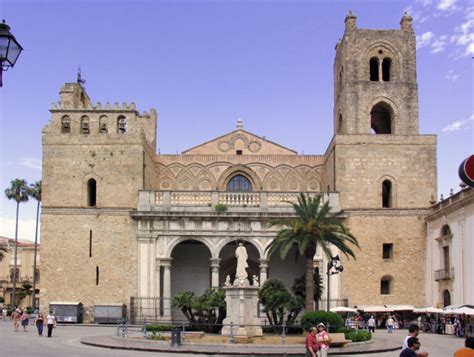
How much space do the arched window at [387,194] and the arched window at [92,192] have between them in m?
16.8

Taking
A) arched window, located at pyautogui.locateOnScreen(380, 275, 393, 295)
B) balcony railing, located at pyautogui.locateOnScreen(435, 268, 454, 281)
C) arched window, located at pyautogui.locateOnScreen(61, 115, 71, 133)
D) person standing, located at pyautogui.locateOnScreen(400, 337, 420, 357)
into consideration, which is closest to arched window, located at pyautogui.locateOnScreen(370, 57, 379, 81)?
arched window, located at pyautogui.locateOnScreen(380, 275, 393, 295)

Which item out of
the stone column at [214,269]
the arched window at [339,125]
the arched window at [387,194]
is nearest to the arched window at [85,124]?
the stone column at [214,269]

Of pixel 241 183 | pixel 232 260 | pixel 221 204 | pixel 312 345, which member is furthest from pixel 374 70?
pixel 312 345

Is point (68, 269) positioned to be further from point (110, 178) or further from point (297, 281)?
point (297, 281)

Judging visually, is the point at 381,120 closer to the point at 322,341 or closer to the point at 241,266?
the point at 241,266

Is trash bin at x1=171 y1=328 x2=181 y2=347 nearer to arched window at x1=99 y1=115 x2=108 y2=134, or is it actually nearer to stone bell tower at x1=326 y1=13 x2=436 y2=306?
stone bell tower at x1=326 y1=13 x2=436 y2=306

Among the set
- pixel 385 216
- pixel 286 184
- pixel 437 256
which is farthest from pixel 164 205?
pixel 437 256

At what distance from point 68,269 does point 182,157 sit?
1111 centimetres

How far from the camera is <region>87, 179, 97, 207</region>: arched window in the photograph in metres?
42.9

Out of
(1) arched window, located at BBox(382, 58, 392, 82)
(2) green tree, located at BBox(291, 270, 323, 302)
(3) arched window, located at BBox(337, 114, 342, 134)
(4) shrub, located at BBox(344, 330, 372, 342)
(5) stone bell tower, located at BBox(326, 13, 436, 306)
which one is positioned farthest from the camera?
(3) arched window, located at BBox(337, 114, 342, 134)

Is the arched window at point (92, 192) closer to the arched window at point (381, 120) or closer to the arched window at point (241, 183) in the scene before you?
the arched window at point (241, 183)

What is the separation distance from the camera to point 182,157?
158 ft

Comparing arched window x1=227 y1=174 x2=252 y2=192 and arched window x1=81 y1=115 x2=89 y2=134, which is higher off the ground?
arched window x1=81 y1=115 x2=89 y2=134

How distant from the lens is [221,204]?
42.0 meters
